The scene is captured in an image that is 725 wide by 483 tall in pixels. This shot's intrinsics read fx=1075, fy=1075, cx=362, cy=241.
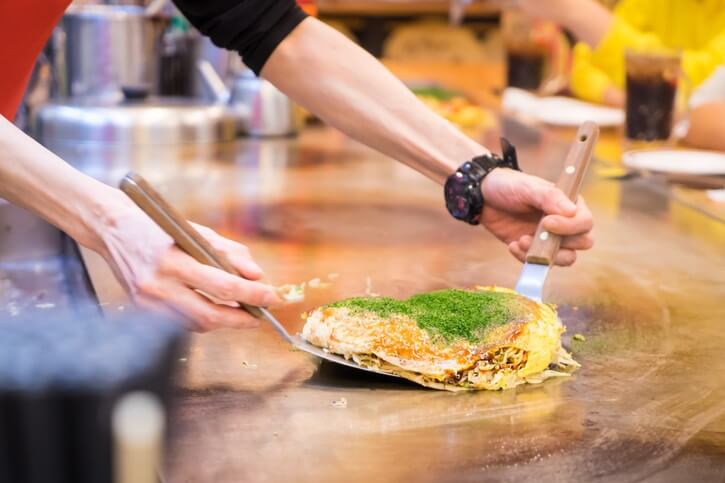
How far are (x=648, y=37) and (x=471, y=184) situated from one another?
196 cm

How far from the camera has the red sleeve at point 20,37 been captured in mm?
1634

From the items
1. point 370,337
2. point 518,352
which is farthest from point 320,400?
point 518,352

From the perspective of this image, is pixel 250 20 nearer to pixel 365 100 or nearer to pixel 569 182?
pixel 365 100

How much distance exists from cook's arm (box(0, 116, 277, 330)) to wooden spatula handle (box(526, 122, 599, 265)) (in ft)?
1.41

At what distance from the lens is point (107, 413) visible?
45 centimetres

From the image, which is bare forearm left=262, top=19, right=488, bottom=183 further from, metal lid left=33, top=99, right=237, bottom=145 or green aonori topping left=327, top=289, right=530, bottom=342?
metal lid left=33, top=99, right=237, bottom=145

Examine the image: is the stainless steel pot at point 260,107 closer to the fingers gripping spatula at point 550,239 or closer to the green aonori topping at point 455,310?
the fingers gripping spatula at point 550,239

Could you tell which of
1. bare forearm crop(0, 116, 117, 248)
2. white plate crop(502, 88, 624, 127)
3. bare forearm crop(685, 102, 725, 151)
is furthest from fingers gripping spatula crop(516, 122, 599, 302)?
white plate crop(502, 88, 624, 127)

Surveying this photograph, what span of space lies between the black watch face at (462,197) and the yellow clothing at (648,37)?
5.71 feet

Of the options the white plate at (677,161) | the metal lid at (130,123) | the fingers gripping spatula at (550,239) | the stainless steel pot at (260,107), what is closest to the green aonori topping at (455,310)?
the fingers gripping spatula at (550,239)

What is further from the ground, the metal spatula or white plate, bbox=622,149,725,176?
the metal spatula

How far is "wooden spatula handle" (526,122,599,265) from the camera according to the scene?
135 centimetres

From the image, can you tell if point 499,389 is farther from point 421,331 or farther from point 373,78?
point 373,78

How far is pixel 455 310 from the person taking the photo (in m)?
1.14
